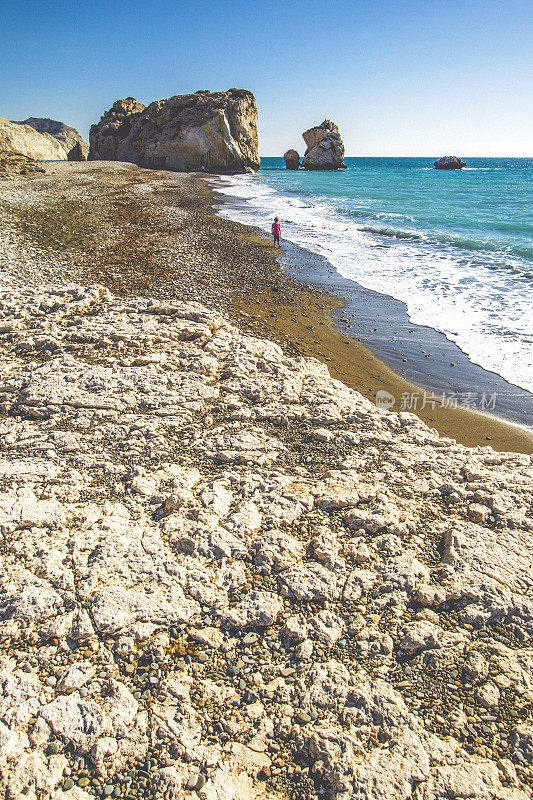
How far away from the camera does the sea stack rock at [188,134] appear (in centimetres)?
6638

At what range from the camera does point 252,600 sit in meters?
4.10

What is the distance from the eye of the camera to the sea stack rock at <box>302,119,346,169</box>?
100375mm

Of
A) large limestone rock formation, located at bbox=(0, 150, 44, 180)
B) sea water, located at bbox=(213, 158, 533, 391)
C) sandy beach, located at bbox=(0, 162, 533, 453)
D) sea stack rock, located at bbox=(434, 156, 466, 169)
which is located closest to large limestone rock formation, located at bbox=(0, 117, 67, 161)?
large limestone rock formation, located at bbox=(0, 150, 44, 180)

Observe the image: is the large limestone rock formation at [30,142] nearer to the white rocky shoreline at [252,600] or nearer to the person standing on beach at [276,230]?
the person standing on beach at [276,230]

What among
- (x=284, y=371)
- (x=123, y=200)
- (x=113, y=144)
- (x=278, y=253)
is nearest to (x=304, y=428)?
(x=284, y=371)

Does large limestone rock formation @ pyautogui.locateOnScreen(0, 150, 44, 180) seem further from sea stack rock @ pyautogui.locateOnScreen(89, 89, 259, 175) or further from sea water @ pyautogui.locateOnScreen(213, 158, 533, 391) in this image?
sea stack rock @ pyautogui.locateOnScreen(89, 89, 259, 175)

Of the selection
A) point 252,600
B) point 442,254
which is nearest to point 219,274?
point 442,254

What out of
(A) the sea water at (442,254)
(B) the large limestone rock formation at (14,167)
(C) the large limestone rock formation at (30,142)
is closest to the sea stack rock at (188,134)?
(C) the large limestone rock formation at (30,142)

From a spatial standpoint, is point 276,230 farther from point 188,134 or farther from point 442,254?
point 188,134

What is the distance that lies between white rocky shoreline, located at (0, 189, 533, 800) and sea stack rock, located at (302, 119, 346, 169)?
367 feet

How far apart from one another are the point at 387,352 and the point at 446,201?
37807mm

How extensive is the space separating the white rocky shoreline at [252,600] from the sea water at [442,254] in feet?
20.2

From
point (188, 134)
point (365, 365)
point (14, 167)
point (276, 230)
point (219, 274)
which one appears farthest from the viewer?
point (188, 134)

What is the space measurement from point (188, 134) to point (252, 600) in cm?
7519
